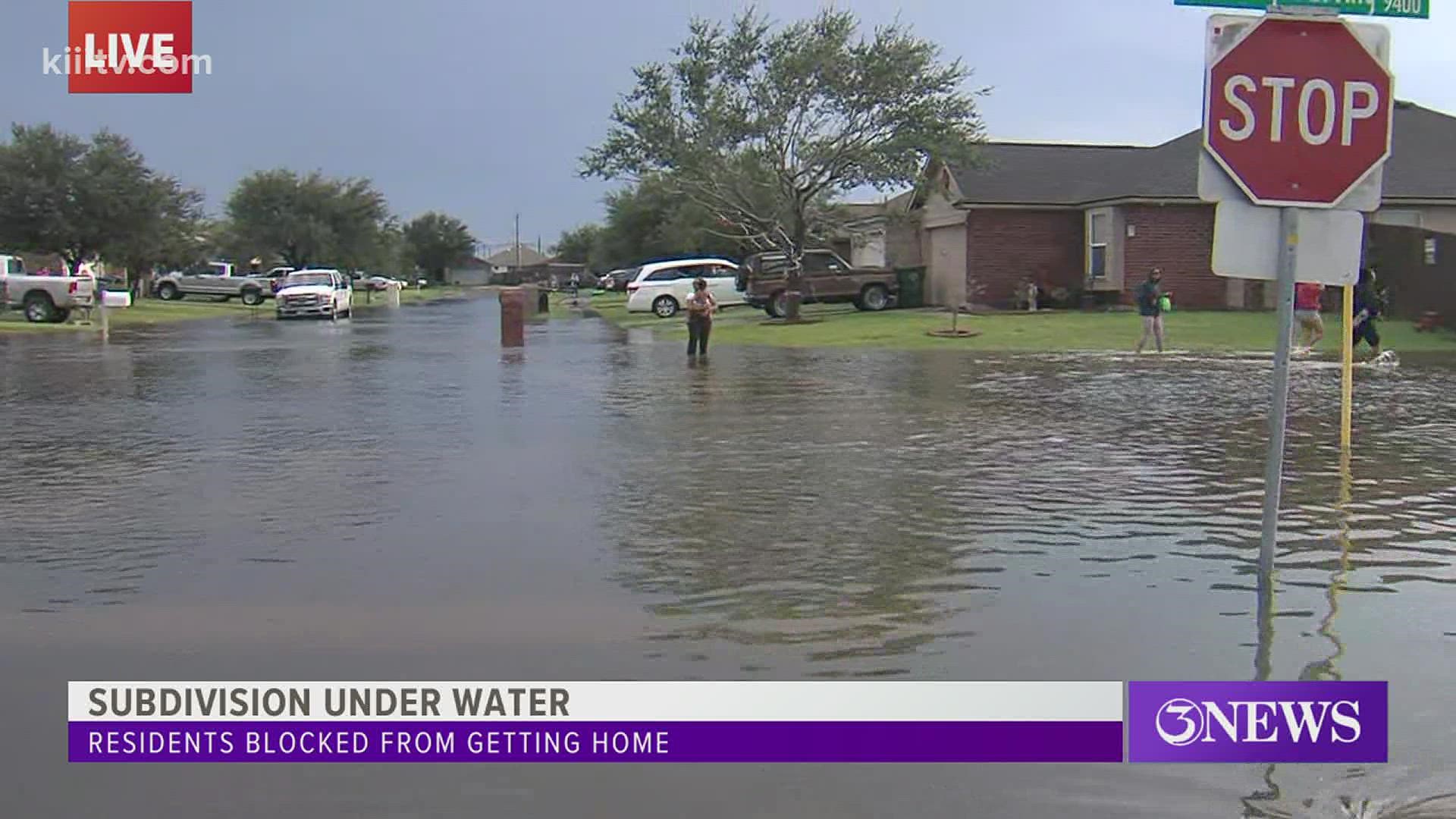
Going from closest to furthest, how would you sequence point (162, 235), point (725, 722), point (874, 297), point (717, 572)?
point (725, 722)
point (717, 572)
point (874, 297)
point (162, 235)

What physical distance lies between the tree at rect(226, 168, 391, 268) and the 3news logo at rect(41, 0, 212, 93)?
178 ft

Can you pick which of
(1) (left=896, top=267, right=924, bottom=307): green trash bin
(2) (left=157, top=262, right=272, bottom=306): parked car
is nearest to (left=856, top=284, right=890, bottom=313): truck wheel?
(1) (left=896, top=267, right=924, bottom=307): green trash bin

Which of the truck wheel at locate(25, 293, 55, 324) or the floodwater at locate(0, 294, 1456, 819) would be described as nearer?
the floodwater at locate(0, 294, 1456, 819)

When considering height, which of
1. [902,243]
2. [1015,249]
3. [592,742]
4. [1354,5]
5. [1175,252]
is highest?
[902,243]

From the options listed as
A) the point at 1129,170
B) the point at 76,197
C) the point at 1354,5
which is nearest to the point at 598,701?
the point at 1354,5

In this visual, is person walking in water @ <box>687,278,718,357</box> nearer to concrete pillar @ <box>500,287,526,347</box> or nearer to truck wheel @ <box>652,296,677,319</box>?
concrete pillar @ <box>500,287,526,347</box>

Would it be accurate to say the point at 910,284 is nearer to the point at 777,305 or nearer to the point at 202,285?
the point at 777,305

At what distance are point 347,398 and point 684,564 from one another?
A: 34.9ft

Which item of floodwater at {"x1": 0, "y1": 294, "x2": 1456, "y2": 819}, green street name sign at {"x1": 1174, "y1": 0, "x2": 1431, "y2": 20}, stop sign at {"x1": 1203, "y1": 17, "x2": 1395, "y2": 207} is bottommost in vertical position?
floodwater at {"x1": 0, "y1": 294, "x2": 1456, "y2": 819}

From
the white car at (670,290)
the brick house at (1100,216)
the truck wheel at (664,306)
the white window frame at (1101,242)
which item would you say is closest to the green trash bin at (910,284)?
the brick house at (1100,216)

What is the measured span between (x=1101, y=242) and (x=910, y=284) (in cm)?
554

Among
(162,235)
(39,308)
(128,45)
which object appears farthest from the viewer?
(162,235)

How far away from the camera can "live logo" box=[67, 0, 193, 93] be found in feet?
106

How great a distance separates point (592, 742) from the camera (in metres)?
4.97
